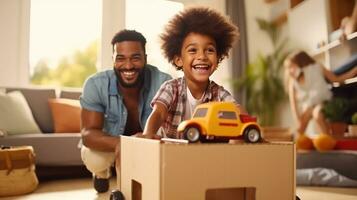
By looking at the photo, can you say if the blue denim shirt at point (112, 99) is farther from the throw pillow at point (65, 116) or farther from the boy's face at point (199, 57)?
the throw pillow at point (65, 116)

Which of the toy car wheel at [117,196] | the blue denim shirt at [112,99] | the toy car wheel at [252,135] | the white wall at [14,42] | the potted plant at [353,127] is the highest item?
the white wall at [14,42]

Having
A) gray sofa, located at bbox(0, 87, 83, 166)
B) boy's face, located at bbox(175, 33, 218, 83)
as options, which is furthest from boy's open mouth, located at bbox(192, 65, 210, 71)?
gray sofa, located at bbox(0, 87, 83, 166)

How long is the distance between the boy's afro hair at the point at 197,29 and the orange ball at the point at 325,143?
112 centimetres

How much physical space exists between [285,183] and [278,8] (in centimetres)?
271

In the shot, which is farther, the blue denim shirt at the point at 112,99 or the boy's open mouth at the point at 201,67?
the blue denim shirt at the point at 112,99

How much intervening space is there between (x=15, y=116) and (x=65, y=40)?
1.07 m

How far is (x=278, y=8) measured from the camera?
3230 millimetres

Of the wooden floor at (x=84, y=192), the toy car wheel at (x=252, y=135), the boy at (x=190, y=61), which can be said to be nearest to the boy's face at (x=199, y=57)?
the boy at (x=190, y=61)

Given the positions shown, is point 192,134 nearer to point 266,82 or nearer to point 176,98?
point 176,98

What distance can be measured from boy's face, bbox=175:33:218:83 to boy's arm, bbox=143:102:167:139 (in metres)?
0.15

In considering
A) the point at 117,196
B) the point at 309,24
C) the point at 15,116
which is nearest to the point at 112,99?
the point at 117,196

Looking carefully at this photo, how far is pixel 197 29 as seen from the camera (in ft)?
3.82

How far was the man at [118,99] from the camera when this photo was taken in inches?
57.7

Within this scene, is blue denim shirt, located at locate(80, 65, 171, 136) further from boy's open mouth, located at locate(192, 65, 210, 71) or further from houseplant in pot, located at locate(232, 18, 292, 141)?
houseplant in pot, located at locate(232, 18, 292, 141)
